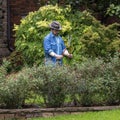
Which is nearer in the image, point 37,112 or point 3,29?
point 37,112

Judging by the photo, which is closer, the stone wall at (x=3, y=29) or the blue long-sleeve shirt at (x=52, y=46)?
the blue long-sleeve shirt at (x=52, y=46)

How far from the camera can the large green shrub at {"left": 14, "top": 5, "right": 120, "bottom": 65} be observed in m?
12.4

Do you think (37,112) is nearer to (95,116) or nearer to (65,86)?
(65,86)

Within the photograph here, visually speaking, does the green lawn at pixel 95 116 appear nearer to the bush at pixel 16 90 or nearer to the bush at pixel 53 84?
the bush at pixel 53 84

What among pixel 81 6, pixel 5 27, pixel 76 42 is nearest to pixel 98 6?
pixel 81 6

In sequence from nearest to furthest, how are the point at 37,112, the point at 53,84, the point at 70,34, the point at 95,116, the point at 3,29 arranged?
the point at 95,116 < the point at 37,112 < the point at 53,84 < the point at 70,34 < the point at 3,29

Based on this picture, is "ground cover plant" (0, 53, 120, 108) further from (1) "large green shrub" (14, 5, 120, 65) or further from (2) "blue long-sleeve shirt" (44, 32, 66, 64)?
(1) "large green shrub" (14, 5, 120, 65)

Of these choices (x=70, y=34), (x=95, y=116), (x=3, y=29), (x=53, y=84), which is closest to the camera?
(x=95, y=116)

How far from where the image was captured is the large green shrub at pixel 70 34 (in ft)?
40.7

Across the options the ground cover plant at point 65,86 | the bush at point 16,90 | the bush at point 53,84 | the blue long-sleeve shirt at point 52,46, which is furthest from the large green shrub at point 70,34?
the bush at point 16,90

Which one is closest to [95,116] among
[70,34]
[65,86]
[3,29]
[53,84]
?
[65,86]

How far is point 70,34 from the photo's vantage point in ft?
44.3

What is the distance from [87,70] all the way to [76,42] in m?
3.59

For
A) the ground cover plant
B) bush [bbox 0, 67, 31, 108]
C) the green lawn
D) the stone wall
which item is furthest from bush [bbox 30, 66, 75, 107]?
the stone wall
